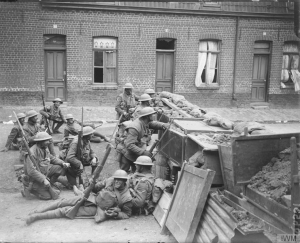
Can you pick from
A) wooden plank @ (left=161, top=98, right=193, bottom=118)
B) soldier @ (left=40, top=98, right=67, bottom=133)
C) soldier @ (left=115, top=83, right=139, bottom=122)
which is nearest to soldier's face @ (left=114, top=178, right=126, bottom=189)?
wooden plank @ (left=161, top=98, right=193, bottom=118)

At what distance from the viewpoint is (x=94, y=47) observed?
54.5 feet

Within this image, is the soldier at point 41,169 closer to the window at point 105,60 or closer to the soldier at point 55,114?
the soldier at point 55,114

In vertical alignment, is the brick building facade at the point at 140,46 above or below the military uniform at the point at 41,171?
above

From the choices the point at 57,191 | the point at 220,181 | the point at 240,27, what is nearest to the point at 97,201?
the point at 57,191

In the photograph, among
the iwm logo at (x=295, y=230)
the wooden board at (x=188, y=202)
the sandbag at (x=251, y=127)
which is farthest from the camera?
the sandbag at (x=251, y=127)

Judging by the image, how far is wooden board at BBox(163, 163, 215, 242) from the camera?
5141 millimetres

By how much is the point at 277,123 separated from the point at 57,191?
40.8 ft

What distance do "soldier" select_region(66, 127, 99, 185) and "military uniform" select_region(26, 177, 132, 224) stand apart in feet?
4.53

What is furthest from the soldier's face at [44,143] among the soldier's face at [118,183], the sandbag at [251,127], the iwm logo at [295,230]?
the iwm logo at [295,230]

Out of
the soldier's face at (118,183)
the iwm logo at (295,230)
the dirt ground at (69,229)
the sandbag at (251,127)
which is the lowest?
the dirt ground at (69,229)

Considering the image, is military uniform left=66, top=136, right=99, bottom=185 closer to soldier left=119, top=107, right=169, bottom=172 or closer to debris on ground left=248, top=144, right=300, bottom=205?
soldier left=119, top=107, right=169, bottom=172

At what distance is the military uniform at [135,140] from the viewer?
25.4 feet

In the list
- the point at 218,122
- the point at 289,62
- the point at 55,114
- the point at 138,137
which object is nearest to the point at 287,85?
the point at 289,62

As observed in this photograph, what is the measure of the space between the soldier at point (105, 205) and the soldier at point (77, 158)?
138cm
